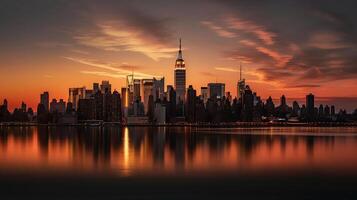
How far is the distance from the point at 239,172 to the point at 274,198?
524 inches

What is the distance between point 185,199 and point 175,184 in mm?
6069

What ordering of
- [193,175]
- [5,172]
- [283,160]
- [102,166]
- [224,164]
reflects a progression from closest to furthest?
[193,175] → [5,172] → [102,166] → [224,164] → [283,160]

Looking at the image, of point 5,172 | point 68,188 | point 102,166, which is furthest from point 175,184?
point 5,172

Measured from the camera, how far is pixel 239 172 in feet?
131

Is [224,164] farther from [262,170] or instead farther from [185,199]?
→ [185,199]

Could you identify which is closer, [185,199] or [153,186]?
[185,199]

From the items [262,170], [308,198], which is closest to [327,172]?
[262,170]

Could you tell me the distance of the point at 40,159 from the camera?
52.4 m

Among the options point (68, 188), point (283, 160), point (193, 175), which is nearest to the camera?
point (68, 188)

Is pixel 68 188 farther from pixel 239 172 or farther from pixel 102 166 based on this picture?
pixel 239 172

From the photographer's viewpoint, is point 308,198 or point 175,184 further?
point 175,184

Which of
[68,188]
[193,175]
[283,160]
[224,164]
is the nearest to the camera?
[68,188]

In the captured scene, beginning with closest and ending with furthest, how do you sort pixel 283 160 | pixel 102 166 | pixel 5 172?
pixel 5 172 < pixel 102 166 < pixel 283 160

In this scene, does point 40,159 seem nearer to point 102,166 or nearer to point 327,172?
point 102,166
